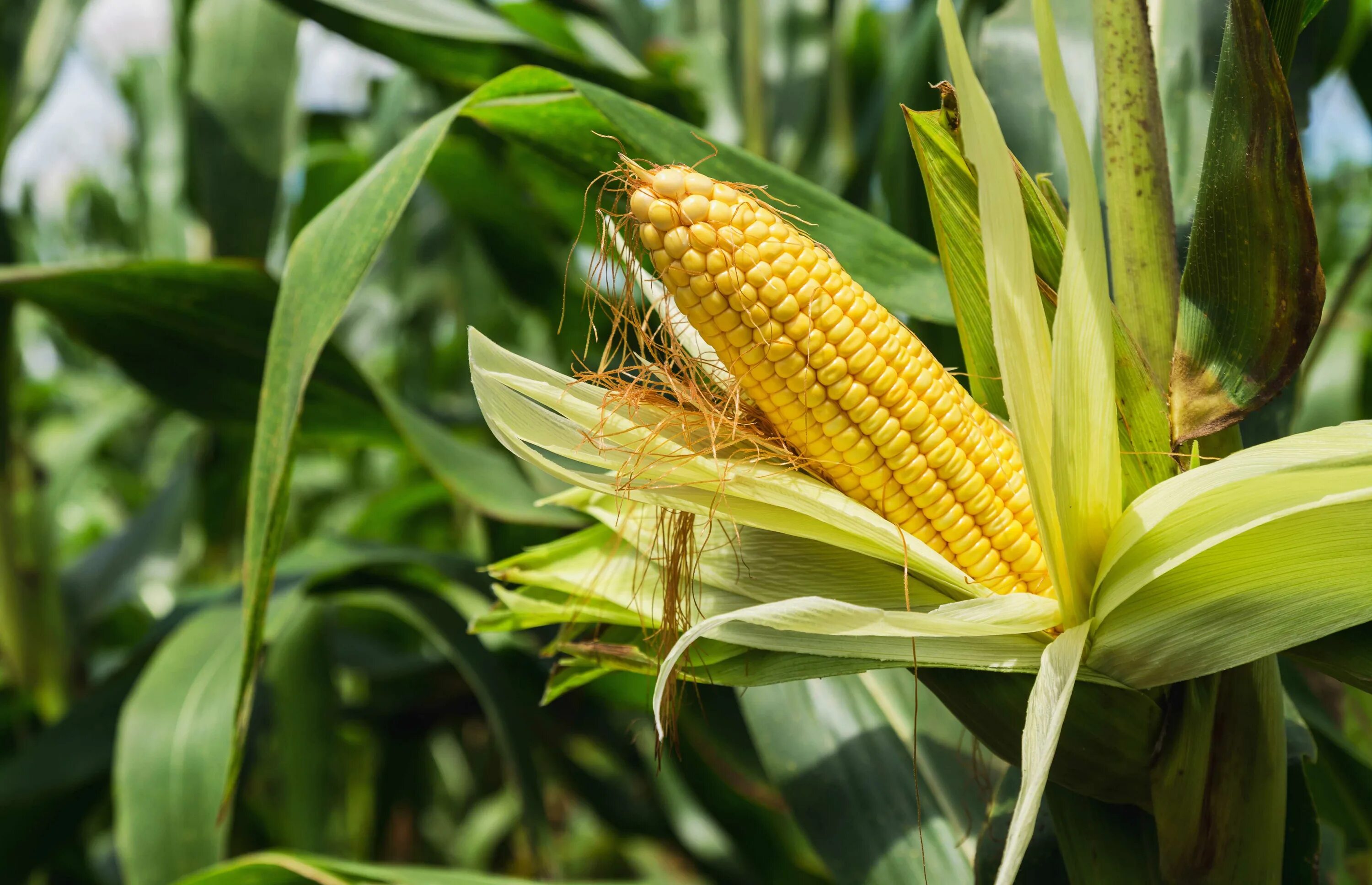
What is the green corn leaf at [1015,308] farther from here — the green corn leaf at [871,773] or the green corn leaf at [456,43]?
the green corn leaf at [456,43]

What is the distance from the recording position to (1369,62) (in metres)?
0.91

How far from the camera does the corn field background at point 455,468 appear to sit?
1.68ft

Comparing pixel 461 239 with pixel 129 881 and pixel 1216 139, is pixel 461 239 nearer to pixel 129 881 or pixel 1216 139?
pixel 129 881

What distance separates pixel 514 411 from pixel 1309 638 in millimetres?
314

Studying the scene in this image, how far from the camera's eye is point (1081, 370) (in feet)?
1.11

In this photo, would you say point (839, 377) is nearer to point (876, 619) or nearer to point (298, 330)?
point (876, 619)

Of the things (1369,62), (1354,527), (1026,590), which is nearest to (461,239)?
(1369,62)

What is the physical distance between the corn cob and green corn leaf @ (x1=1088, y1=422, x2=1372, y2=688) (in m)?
0.07

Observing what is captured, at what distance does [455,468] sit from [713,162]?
371 mm

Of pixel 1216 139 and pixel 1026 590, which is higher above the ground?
pixel 1216 139

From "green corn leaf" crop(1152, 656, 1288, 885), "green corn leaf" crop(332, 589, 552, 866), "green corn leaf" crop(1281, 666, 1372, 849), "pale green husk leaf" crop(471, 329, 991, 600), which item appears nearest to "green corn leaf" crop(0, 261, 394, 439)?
"green corn leaf" crop(332, 589, 552, 866)

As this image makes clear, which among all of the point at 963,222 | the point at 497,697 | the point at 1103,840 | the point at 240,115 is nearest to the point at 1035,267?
the point at 963,222

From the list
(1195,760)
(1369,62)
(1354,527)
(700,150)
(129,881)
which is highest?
(1369,62)

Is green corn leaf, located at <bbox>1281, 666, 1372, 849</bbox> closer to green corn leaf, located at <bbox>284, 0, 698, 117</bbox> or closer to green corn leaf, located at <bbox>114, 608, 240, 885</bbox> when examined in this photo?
green corn leaf, located at <bbox>284, 0, 698, 117</bbox>
